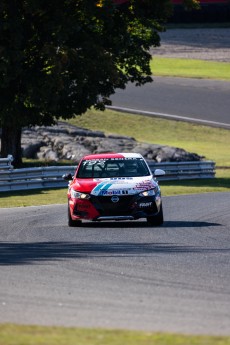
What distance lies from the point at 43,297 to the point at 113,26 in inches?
1035

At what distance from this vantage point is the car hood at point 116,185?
64.2 feet

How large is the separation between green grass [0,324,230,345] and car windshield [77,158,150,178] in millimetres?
12051

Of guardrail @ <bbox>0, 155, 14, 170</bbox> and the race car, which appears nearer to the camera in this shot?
the race car

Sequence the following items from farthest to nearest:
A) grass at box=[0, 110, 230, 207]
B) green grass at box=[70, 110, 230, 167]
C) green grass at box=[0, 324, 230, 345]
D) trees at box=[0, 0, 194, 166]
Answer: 1. green grass at box=[70, 110, 230, 167]
2. grass at box=[0, 110, 230, 207]
3. trees at box=[0, 0, 194, 166]
4. green grass at box=[0, 324, 230, 345]

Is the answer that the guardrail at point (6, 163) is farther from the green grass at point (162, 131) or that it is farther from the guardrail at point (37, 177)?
the green grass at point (162, 131)

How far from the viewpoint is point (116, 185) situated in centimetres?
1969

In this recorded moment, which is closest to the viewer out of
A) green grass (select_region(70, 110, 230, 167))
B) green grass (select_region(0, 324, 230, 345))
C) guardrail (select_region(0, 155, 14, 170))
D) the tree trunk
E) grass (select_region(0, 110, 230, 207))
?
green grass (select_region(0, 324, 230, 345))

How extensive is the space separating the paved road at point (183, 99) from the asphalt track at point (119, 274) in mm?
30837

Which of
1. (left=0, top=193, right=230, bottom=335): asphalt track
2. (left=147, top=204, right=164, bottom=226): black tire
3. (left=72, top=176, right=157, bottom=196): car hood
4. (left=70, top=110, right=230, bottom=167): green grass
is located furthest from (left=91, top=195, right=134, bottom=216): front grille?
(left=70, top=110, right=230, bottom=167): green grass

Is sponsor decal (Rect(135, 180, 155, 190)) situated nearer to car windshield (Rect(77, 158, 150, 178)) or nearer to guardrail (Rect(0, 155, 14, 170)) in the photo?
car windshield (Rect(77, 158, 150, 178))

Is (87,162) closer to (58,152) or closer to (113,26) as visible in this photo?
(113,26)

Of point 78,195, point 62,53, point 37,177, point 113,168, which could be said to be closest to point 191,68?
point 62,53

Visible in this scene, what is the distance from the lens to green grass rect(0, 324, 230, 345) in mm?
7945

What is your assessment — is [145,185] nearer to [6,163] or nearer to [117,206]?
[117,206]
